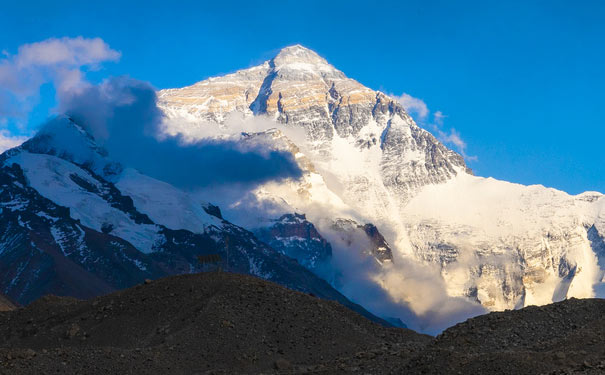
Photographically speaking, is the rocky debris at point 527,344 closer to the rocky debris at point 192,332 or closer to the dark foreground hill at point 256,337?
the dark foreground hill at point 256,337

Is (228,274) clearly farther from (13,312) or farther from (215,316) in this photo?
(13,312)

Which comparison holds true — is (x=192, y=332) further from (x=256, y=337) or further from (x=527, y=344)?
(x=527, y=344)

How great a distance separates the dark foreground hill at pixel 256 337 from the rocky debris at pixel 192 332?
80mm

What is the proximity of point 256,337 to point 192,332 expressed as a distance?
446cm

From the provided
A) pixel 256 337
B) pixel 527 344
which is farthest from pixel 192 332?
pixel 527 344

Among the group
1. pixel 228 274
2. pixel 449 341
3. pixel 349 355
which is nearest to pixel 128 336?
pixel 228 274

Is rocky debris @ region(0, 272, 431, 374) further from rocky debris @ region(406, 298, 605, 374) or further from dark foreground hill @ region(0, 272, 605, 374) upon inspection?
rocky debris @ region(406, 298, 605, 374)

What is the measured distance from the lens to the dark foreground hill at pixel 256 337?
1828 inches

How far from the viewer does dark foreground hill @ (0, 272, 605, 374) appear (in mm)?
46438

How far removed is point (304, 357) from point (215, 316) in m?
7.52

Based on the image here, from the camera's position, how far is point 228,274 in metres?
68.6

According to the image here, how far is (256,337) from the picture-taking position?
58.9m

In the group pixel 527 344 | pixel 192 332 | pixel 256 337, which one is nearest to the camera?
pixel 527 344

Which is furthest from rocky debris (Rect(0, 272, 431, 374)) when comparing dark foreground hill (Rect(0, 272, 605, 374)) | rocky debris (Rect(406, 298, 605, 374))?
rocky debris (Rect(406, 298, 605, 374))
